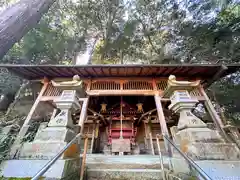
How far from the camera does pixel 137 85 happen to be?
5.56 m

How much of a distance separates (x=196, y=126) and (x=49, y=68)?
5.13 m

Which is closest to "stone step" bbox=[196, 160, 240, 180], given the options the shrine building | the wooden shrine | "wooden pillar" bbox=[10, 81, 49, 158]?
the shrine building

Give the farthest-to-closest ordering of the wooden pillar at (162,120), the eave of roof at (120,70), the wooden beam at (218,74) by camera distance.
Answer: the eave of roof at (120,70) < the wooden beam at (218,74) < the wooden pillar at (162,120)

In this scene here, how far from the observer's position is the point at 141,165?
3.05m

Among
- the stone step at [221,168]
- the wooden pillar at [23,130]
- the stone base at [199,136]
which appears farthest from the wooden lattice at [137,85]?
the stone step at [221,168]

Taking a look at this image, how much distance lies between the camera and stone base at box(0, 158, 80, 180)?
74.3 inches

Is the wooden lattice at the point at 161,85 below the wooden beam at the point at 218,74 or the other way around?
below

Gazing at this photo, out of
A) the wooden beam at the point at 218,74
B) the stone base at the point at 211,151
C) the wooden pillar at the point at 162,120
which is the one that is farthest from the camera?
the wooden beam at the point at 218,74

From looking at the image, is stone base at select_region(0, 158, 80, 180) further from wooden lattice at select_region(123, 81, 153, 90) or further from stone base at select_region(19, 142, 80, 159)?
wooden lattice at select_region(123, 81, 153, 90)

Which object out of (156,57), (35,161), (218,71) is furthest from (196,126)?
(156,57)

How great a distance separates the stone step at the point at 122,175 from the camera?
8.67ft

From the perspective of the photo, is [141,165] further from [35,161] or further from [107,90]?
[107,90]

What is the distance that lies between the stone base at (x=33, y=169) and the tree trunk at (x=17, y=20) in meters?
2.03

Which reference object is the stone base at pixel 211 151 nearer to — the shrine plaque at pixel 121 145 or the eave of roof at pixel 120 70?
the eave of roof at pixel 120 70
